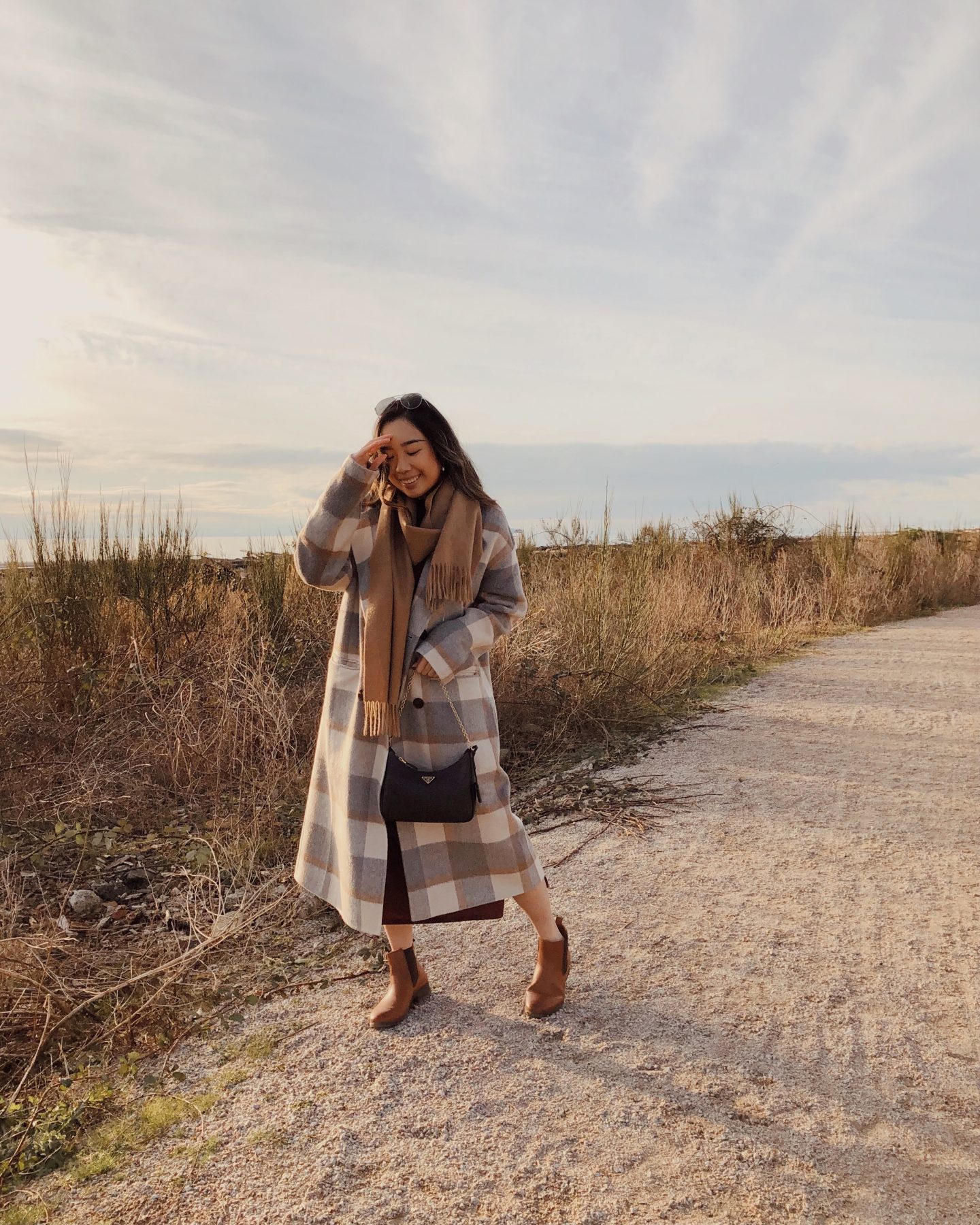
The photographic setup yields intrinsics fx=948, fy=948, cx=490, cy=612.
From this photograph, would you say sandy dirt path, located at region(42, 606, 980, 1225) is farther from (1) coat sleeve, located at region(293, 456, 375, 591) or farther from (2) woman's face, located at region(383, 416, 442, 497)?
(2) woman's face, located at region(383, 416, 442, 497)

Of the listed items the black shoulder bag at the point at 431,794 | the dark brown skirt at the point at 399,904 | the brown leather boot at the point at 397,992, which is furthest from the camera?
the brown leather boot at the point at 397,992

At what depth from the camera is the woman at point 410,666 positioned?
247cm

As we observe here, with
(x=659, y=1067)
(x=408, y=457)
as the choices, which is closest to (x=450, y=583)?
(x=408, y=457)

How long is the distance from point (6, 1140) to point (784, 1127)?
1.96m

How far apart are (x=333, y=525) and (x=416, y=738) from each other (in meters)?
0.60

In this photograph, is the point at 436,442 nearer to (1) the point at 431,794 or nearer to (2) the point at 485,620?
(2) the point at 485,620

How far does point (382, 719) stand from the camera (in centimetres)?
245

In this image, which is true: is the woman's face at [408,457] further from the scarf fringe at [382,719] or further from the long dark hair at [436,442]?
the scarf fringe at [382,719]

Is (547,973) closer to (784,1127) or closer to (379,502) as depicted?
(784,1127)

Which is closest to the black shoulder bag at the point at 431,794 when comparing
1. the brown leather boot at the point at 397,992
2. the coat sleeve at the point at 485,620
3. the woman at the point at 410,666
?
the woman at the point at 410,666

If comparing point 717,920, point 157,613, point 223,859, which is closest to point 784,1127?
point 717,920

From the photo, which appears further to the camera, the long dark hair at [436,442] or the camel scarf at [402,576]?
the long dark hair at [436,442]

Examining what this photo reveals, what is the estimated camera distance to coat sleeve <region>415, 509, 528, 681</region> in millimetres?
2461

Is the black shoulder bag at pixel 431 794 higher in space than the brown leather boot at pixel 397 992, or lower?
higher
